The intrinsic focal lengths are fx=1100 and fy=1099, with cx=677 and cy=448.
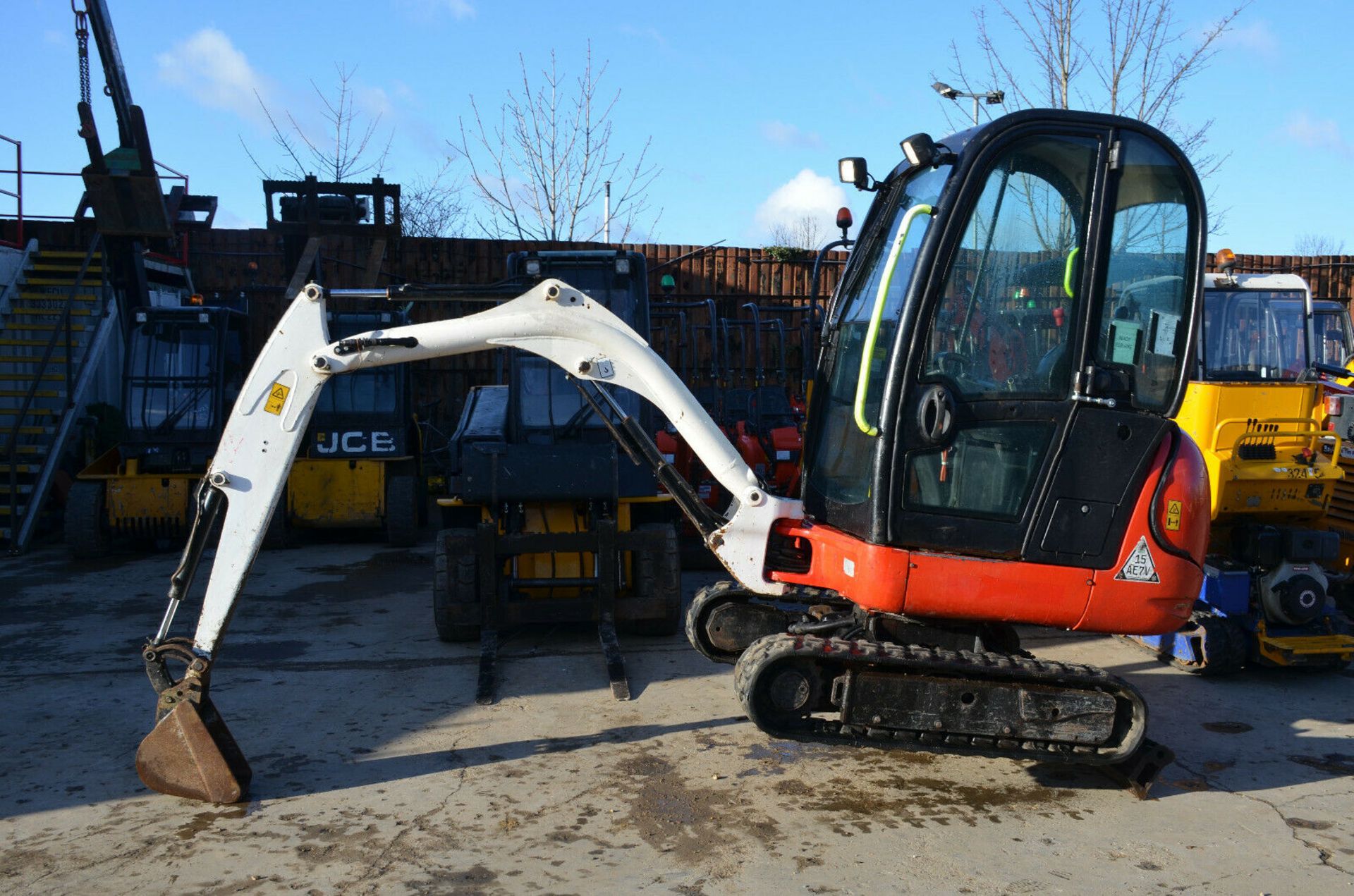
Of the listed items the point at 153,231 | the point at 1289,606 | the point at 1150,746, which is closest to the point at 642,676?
the point at 1150,746

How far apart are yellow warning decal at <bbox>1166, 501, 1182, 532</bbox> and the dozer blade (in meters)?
4.19

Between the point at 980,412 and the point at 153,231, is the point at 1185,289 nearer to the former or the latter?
the point at 980,412

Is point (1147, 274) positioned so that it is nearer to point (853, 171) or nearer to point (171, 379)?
point (853, 171)

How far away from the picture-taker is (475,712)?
6234 millimetres

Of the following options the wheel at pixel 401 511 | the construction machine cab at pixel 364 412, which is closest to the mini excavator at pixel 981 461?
the wheel at pixel 401 511

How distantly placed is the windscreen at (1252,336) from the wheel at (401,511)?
7892 mm

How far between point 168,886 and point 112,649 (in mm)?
4151

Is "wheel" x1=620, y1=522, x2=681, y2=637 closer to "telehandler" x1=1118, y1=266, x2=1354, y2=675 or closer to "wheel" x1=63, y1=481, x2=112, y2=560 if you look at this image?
"telehandler" x1=1118, y1=266, x2=1354, y2=675

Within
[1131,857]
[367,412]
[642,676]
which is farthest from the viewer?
[367,412]

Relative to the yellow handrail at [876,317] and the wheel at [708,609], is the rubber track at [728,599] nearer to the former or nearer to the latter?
the wheel at [708,609]

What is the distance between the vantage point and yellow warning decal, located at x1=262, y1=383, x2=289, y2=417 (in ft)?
16.1

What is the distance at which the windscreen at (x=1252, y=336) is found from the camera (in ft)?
28.6

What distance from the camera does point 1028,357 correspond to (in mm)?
4582

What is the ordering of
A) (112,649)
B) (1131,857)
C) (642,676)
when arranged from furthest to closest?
(112,649) < (642,676) < (1131,857)
